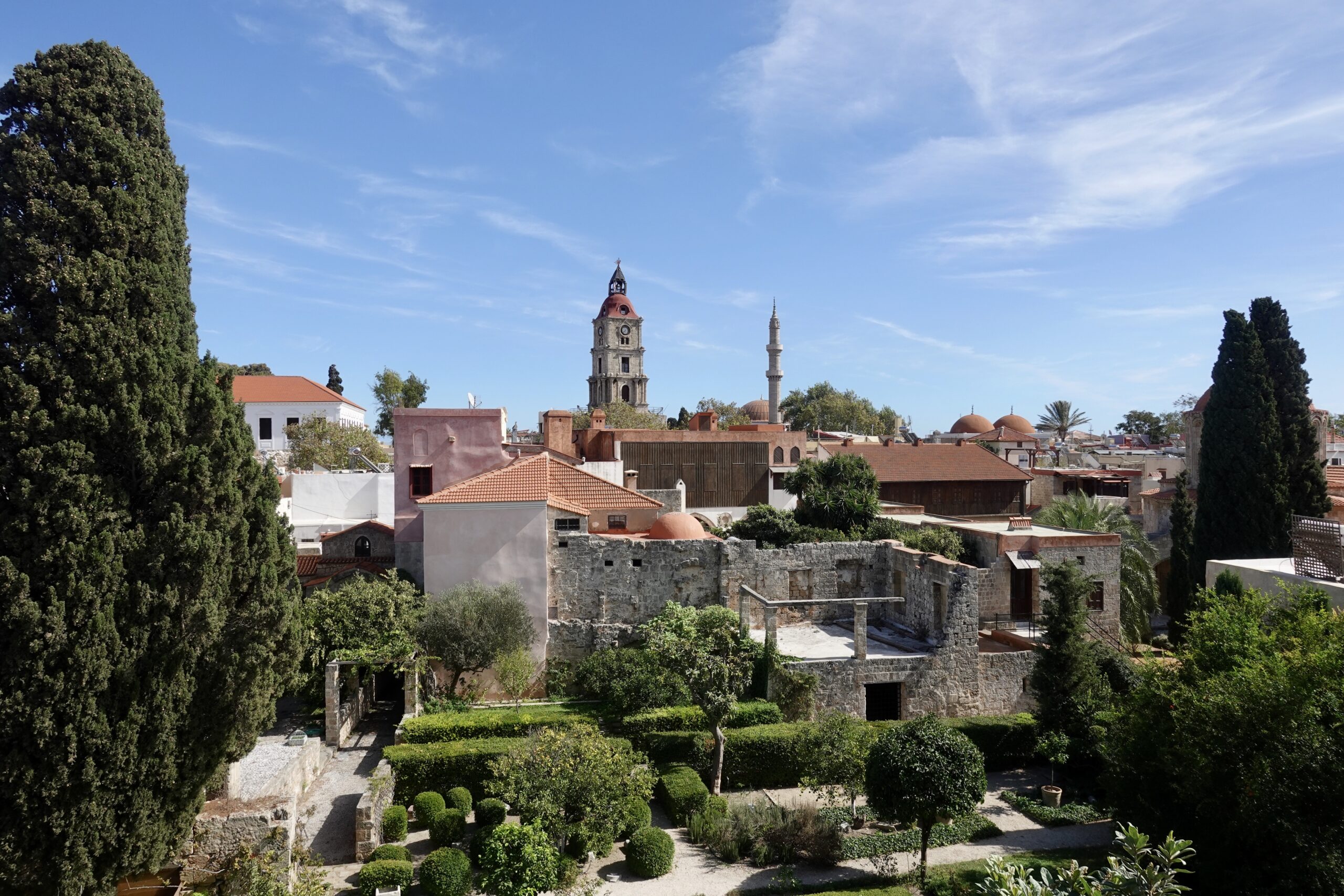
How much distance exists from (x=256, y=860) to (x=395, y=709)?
11.1 meters

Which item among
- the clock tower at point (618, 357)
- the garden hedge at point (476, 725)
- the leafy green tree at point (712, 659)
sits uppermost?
the clock tower at point (618, 357)

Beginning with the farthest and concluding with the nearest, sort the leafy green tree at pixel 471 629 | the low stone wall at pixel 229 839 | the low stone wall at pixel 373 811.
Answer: the leafy green tree at pixel 471 629 → the low stone wall at pixel 373 811 → the low stone wall at pixel 229 839

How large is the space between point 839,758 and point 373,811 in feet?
31.2

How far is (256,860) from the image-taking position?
12.5 meters

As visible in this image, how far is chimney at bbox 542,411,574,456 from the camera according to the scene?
1644 inches

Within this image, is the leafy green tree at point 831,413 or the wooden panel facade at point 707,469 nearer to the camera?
the wooden panel facade at point 707,469

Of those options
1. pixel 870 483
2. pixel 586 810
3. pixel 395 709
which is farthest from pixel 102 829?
pixel 870 483

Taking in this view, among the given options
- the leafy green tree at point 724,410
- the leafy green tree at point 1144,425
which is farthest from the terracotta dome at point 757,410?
the leafy green tree at point 1144,425

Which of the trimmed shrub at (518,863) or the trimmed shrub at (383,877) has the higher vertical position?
the trimmed shrub at (518,863)

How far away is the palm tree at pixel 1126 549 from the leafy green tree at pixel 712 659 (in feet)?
45.9

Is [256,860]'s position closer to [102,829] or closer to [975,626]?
[102,829]

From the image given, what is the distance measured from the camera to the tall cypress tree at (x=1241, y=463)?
27.5m

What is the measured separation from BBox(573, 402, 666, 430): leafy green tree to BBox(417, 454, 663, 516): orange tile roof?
37.7 meters

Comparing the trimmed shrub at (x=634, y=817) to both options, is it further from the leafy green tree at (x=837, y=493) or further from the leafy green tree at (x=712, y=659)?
the leafy green tree at (x=837, y=493)
